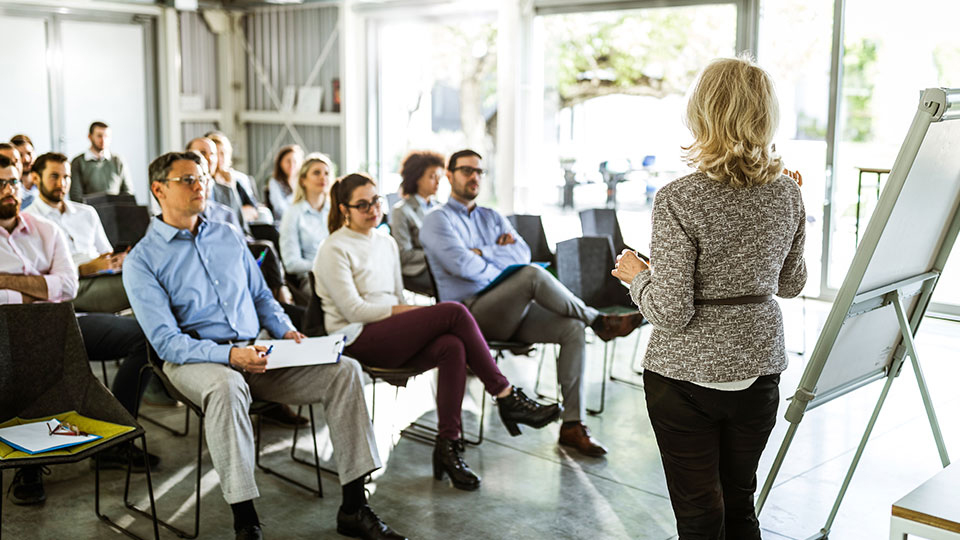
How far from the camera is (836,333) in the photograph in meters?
2.83

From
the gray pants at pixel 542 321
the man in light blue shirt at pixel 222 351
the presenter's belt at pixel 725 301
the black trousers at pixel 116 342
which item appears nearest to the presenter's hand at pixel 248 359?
the man in light blue shirt at pixel 222 351

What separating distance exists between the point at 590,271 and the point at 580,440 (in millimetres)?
1173

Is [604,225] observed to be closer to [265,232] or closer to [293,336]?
[265,232]

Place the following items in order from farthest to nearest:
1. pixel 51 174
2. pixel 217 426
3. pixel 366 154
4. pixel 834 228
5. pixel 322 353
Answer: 1. pixel 366 154
2. pixel 834 228
3. pixel 51 174
4. pixel 322 353
5. pixel 217 426

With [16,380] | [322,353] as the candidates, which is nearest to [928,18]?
[322,353]

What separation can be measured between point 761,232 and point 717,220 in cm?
14

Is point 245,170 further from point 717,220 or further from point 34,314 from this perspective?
point 717,220

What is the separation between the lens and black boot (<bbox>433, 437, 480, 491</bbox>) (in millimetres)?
4312

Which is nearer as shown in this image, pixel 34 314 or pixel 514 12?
pixel 34 314

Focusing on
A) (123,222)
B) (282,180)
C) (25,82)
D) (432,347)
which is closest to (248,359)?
Answer: (432,347)

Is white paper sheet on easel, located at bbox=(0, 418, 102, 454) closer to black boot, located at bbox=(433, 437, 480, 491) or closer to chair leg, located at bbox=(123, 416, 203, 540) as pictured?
chair leg, located at bbox=(123, 416, 203, 540)

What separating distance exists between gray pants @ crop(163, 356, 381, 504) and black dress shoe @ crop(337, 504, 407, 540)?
137 millimetres

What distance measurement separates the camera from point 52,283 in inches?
176

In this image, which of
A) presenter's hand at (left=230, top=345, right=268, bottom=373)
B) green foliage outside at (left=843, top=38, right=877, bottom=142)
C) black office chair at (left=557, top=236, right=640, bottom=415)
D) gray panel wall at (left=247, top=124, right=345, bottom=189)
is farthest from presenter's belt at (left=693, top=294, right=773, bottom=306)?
gray panel wall at (left=247, top=124, right=345, bottom=189)
